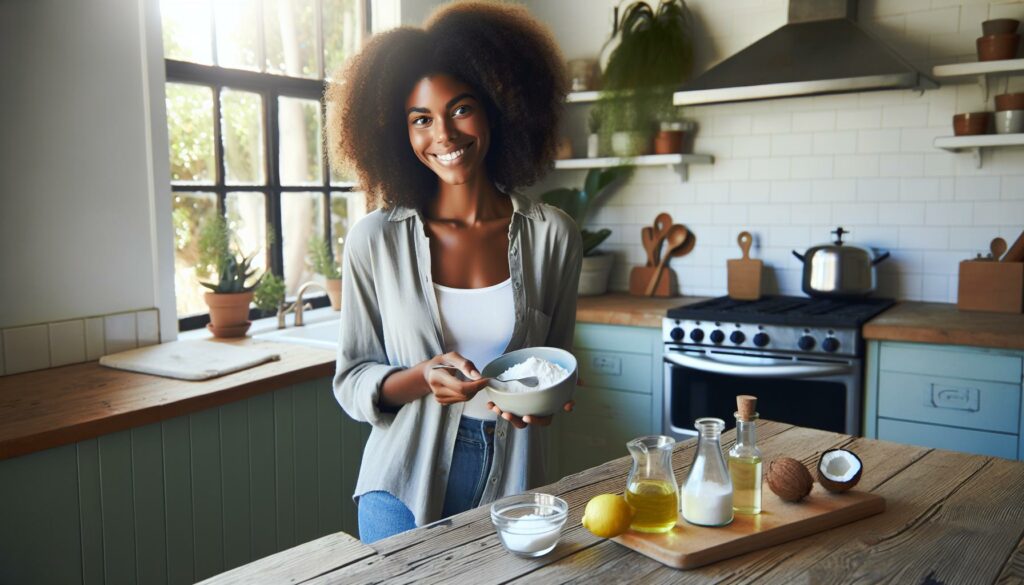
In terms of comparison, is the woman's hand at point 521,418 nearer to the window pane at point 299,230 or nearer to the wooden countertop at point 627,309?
the wooden countertop at point 627,309

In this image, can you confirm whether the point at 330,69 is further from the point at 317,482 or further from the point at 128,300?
the point at 317,482

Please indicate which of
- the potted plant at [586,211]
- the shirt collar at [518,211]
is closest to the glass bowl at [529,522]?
the shirt collar at [518,211]

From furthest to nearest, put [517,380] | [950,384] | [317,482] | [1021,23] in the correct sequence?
1. [1021,23]
2. [950,384]
3. [317,482]
4. [517,380]

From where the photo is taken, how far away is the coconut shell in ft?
4.97

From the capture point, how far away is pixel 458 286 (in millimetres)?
1953

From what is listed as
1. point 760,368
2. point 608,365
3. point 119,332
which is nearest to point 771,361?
point 760,368

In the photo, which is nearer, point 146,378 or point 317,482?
point 146,378

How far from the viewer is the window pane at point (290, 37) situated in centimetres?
372

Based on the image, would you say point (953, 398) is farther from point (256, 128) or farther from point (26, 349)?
point (26, 349)

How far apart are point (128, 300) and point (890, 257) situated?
3255 mm

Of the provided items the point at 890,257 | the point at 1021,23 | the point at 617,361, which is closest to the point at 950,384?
the point at 890,257

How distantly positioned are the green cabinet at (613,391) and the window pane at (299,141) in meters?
1.43

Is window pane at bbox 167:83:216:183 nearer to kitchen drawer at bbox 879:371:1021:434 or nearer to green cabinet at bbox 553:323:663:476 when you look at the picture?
green cabinet at bbox 553:323:663:476

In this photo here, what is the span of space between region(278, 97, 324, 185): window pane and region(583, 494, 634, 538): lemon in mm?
2839
